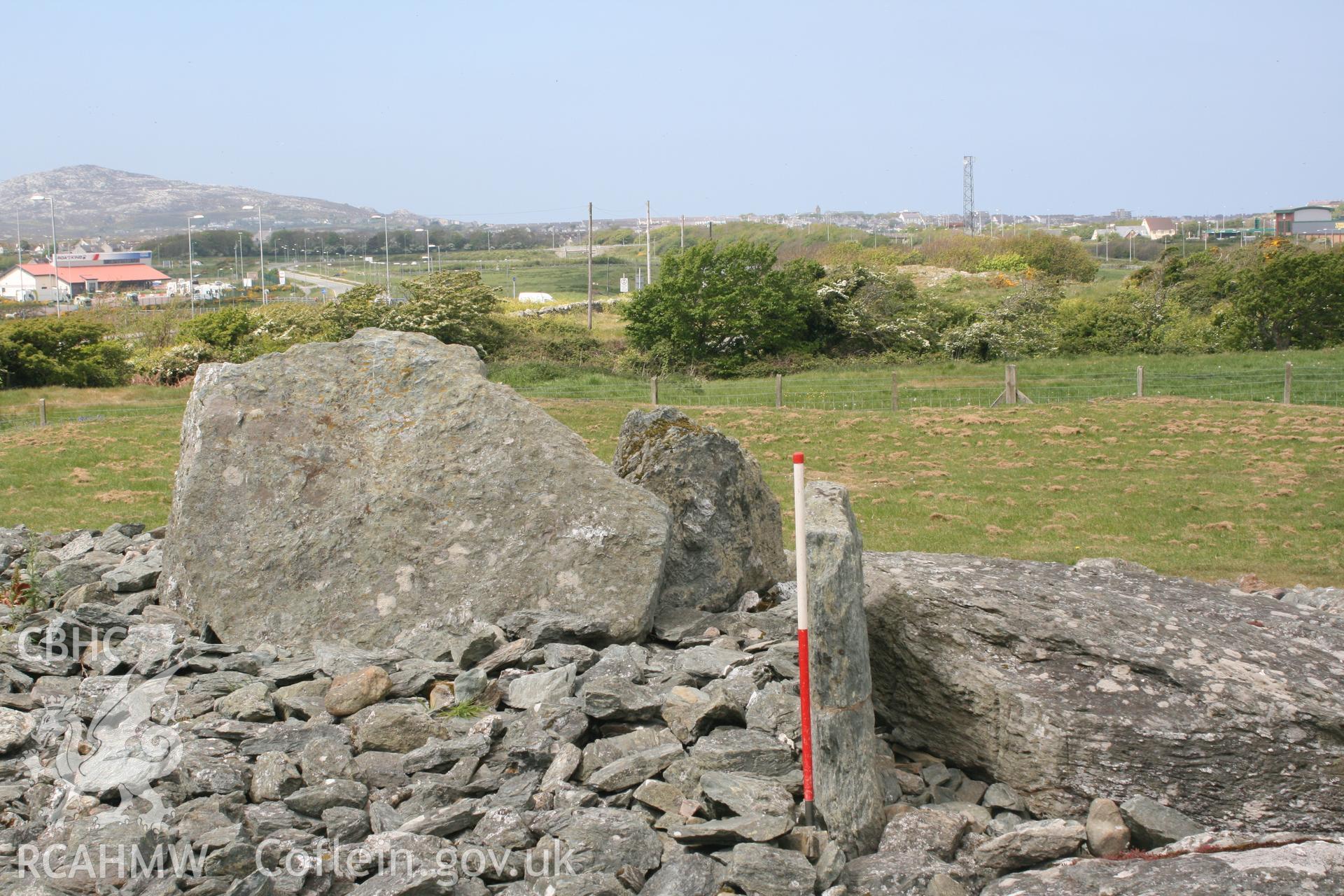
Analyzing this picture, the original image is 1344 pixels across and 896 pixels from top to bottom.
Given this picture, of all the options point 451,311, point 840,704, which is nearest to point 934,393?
point 451,311

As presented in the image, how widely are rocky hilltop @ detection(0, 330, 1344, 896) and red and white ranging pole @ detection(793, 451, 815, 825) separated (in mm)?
70

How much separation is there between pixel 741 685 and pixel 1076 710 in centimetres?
200

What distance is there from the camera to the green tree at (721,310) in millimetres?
49344

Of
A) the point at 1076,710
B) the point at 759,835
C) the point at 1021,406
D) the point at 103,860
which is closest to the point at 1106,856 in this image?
the point at 1076,710

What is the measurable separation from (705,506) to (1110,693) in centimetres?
426

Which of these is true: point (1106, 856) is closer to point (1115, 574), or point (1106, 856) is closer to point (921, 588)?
point (921, 588)

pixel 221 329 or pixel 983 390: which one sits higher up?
pixel 221 329

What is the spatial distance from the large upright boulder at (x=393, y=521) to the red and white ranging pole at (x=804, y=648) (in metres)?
2.51

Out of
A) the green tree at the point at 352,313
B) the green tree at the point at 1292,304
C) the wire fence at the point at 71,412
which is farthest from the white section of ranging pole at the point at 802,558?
the green tree at the point at 1292,304

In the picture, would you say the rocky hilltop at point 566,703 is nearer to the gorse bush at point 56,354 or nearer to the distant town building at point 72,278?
the gorse bush at point 56,354

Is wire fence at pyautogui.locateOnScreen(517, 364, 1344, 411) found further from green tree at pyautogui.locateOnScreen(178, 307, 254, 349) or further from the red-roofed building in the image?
the red-roofed building

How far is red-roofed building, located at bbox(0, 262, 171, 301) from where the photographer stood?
4535 inches

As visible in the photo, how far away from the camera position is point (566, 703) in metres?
6.71

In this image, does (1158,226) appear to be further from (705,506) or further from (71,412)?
(705,506)
